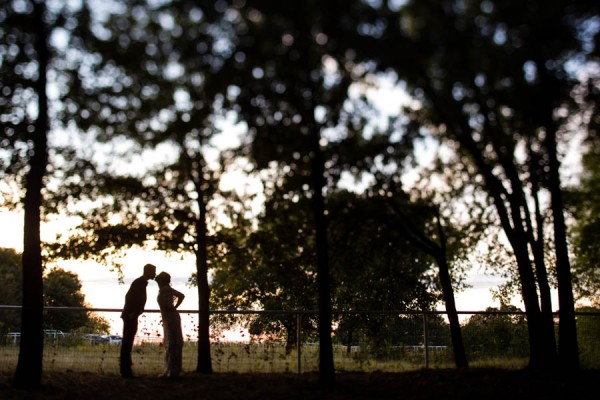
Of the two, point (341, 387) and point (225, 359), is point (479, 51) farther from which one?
point (225, 359)

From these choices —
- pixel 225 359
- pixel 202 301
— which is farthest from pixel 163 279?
pixel 225 359

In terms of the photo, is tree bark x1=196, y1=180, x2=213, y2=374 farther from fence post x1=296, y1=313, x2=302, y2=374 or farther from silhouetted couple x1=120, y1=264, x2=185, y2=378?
fence post x1=296, y1=313, x2=302, y2=374

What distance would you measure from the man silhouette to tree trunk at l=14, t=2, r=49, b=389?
5.76 ft

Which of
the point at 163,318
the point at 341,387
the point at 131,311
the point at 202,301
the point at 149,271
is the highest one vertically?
the point at 149,271

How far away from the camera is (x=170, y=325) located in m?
11.2

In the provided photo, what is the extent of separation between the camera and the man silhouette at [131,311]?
11.5m

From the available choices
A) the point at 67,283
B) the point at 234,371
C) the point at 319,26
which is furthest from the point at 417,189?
the point at 67,283

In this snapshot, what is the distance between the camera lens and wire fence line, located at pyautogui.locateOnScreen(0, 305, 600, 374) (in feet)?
41.3

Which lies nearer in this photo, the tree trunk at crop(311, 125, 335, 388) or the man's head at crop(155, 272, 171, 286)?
the tree trunk at crop(311, 125, 335, 388)

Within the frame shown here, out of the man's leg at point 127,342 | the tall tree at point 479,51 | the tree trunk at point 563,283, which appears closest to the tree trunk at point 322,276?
the tall tree at point 479,51

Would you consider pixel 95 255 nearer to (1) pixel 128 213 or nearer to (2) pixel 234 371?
(1) pixel 128 213

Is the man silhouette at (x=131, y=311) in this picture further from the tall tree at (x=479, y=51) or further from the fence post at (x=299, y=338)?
the tall tree at (x=479, y=51)

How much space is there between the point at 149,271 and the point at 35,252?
88.7 inches

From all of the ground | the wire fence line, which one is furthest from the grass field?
the ground
